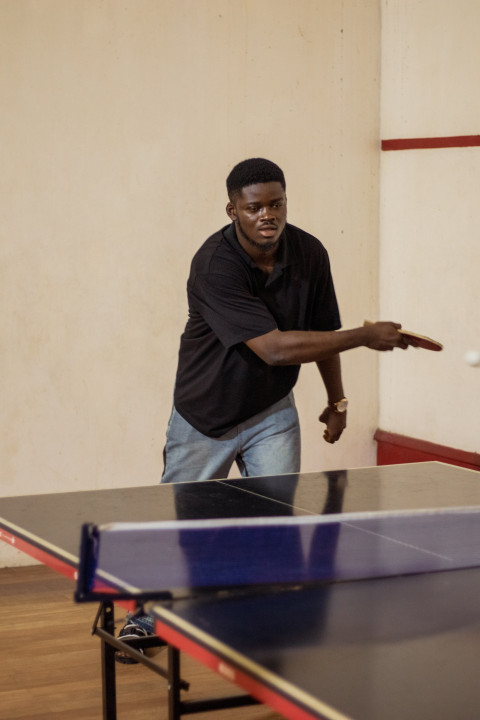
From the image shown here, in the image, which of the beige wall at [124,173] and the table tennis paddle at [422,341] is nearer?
the table tennis paddle at [422,341]

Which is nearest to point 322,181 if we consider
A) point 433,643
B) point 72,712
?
point 72,712

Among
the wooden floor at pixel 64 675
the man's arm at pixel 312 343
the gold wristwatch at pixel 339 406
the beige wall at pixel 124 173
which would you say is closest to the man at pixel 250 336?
the man's arm at pixel 312 343

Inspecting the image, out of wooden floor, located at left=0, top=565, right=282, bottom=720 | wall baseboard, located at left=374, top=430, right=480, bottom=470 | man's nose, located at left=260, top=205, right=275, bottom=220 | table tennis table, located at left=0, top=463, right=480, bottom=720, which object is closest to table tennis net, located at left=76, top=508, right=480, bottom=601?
table tennis table, located at left=0, top=463, right=480, bottom=720

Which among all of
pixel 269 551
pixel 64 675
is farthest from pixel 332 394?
pixel 269 551

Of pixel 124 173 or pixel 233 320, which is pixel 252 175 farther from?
pixel 124 173

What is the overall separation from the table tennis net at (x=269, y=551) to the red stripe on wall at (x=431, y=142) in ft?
9.18

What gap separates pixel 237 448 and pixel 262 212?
831mm

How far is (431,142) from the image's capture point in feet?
18.3

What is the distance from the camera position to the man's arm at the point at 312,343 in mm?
3539

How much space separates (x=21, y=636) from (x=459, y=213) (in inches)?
113

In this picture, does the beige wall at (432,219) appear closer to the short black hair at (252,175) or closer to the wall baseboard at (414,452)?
the wall baseboard at (414,452)

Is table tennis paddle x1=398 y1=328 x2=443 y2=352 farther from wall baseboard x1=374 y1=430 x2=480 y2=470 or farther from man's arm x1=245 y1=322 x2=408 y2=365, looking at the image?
wall baseboard x1=374 y1=430 x2=480 y2=470

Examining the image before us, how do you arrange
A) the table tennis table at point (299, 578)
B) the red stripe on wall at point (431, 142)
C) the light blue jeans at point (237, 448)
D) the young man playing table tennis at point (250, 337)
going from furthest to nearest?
1. the red stripe on wall at point (431, 142)
2. the light blue jeans at point (237, 448)
3. the young man playing table tennis at point (250, 337)
4. the table tennis table at point (299, 578)

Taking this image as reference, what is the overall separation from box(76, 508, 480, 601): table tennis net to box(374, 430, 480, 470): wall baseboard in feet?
8.38
